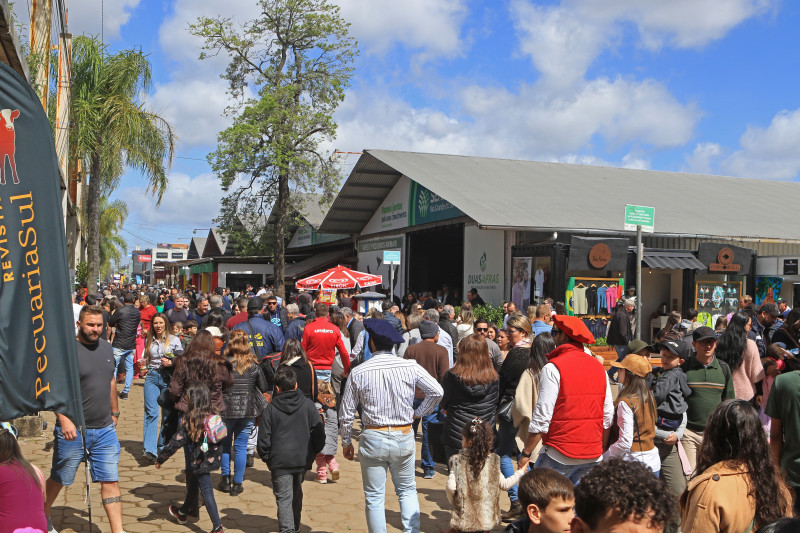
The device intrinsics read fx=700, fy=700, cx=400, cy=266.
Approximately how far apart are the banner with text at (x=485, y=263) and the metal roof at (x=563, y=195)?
125 centimetres

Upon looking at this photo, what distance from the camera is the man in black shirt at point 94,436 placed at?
5.00 meters

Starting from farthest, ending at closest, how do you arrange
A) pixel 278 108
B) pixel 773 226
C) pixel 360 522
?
pixel 278 108 → pixel 773 226 → pixel 360 522

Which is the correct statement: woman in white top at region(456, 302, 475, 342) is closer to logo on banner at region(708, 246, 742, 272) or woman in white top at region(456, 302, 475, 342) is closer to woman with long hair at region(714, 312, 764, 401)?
woman with long hair at region(714, 312, 764, 401)

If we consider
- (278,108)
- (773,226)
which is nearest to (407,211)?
(278,108)

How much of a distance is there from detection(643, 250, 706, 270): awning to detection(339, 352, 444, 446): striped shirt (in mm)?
14220

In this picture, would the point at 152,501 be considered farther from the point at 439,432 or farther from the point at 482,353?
the point at 482,353

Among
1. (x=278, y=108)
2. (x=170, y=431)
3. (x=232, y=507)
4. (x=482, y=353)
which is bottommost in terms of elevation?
(x=232, y=507)

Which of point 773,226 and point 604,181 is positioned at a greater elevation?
point 604,181

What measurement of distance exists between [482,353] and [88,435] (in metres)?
3.24

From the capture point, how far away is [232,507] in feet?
21.2

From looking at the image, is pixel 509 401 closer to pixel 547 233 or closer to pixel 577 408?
pixel 577 408

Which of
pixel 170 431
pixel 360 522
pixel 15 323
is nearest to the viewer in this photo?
pixel 15 323

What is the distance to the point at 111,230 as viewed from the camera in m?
62.1

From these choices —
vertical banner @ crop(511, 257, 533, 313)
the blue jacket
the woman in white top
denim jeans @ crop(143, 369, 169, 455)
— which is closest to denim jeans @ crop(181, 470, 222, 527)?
denim jeans @ crop(143, 369, 169, 455)
